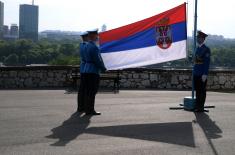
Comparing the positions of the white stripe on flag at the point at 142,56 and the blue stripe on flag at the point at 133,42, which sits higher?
the blue stripe on flag at the point at 133,42

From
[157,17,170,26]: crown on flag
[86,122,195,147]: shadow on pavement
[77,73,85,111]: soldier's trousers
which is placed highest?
[157,17,170,26]: crown on flag

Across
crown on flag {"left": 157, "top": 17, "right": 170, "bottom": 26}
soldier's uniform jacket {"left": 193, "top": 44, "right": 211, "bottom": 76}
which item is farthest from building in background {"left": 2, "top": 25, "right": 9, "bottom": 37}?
soldier's uniform jacket {"left": 193, "top": 44, "right": 211, "bottom": 76}

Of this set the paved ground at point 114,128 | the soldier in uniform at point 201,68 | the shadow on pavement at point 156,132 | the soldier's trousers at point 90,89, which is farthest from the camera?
the soldier in uniform at point 201,68

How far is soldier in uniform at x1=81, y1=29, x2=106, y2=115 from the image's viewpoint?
11.4 metres

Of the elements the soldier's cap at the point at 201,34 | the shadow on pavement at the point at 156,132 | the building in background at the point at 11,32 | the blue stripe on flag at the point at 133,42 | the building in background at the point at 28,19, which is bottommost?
the shadow on pavement at the point at 156,132

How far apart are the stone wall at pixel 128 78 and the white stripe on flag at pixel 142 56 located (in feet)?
23.4

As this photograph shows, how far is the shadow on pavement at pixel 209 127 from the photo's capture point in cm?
898

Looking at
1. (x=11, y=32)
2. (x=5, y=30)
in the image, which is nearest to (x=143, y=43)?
(x=11, y=32)

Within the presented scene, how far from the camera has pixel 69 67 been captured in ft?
63.7

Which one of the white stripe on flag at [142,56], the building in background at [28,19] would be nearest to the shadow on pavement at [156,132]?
the white stripe on flag at [142,56]

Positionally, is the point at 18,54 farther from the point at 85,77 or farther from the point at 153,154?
the point at 153,154

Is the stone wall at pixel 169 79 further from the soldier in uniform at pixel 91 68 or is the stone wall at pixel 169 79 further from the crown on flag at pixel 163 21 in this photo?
the soldier in uniform at pixel 91 68

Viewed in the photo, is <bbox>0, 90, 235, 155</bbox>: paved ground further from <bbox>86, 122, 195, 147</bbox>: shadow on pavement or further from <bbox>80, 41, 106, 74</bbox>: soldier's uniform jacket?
<bbox>80, 41, 106, 74</bbox>: soldier's uniform jacket

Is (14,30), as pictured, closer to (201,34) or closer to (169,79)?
(169,79)
